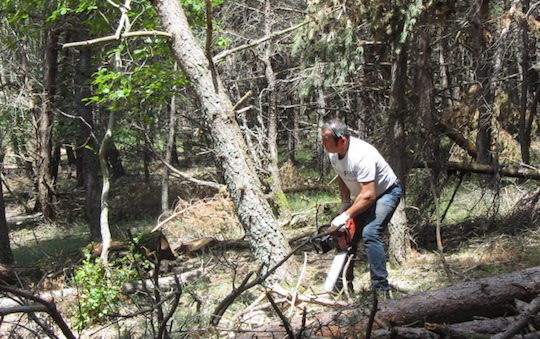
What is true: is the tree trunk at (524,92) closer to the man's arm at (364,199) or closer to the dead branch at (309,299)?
the man's arm at (364,199)

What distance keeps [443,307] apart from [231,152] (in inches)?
122

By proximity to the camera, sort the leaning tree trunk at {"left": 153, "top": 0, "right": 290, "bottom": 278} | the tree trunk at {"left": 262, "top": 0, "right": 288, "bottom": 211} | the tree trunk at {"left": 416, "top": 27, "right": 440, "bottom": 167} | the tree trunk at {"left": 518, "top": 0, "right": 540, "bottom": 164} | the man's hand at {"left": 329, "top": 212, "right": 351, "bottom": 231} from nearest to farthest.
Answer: the man's hand at {"left": 329, "top": 212, "right": 351, "bottom": 231}, the leaning tree trunk at {"left": 153, "top": 0, "right": 290, "bottom": 278}, the tree trunk at {"left": 416, "top": 27, "right": 440, "bottom": 167}, the tree trunk at {"left": 518, "top": 0, "right": 540, "bottom": 164}, the tree trunk at {"left": 262, "top": 0, "right": 288, "bottom": 211}

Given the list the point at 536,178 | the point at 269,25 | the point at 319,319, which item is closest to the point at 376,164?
the point at 319,319

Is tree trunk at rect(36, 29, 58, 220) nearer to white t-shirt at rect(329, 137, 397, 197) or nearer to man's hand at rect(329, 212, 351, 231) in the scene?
white t-shirt at rect(329, 137, 397, 197)

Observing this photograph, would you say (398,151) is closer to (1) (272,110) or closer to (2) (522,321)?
(2) (522,321)

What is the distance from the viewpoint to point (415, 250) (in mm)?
7031

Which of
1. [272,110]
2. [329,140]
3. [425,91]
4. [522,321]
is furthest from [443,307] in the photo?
[272,110]

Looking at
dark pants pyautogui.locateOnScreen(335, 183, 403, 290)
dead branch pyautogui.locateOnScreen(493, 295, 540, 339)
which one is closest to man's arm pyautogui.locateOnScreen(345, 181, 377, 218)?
dark pants pyautogui.locateOnScreen(335, 183, 403, 290)

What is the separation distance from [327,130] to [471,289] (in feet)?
6.09

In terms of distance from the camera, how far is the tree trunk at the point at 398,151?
22.4 ft

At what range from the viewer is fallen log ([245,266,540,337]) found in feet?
10.7

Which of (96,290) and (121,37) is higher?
(121,37)

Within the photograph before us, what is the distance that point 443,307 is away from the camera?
3416mm

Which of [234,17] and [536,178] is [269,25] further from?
[536,178]
